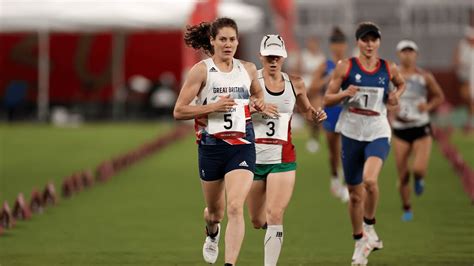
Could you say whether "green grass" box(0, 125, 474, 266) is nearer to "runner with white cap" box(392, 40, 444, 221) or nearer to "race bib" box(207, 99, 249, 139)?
"runner with white cap" box(392, 40, 444, 221)

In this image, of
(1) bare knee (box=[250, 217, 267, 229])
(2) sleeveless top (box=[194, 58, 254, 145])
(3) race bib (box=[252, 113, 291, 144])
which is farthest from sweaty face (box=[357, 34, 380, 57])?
(2) sleeveless top (box=[194, 58, 254, 145])

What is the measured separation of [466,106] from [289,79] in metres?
30.3

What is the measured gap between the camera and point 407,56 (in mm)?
18781

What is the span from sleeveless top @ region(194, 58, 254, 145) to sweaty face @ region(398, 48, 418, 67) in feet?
19.9

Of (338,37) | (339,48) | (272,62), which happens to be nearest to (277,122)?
(272,62)

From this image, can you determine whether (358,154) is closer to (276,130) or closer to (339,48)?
(276,130)

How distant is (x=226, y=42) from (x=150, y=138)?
24275 millimetres

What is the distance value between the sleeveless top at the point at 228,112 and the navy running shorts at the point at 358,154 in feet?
8.81

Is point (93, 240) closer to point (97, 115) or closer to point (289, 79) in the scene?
point (289, 79)

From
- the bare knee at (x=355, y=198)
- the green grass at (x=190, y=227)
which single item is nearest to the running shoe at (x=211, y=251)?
the green grass at (x=190, y=227)

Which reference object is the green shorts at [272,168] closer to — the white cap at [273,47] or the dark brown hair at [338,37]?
the white cap at [273,47]

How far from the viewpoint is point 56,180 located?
2542cm

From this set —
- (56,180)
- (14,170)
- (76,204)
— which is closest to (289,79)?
(76,204)

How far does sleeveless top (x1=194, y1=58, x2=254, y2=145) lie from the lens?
12.9 m
